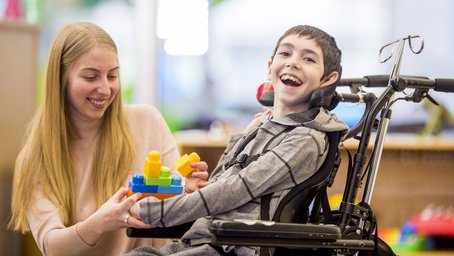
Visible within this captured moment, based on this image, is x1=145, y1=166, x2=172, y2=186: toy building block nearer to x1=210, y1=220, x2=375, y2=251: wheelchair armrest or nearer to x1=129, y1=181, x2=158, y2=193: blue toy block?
x1=129, y1=181, x2=158, y2=193: blue toy block

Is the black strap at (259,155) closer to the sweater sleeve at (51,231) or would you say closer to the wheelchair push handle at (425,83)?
the wheelchair push handle at (425,83)

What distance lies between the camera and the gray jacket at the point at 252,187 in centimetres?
196

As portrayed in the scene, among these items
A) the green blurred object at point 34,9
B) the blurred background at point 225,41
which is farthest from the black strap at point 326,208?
the green blurred object at point 34,9

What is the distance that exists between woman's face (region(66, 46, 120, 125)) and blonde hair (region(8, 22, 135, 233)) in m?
0.03

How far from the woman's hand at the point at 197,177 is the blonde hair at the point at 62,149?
15.1 inches

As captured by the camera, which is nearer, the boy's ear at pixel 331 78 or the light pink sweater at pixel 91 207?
the boy's ear at pixel 331 78

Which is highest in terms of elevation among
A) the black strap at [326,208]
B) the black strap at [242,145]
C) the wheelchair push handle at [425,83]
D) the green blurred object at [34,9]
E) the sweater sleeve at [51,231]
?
the green blurred object at [34,9]

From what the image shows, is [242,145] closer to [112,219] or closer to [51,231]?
[112,219]

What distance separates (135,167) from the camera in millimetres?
2545

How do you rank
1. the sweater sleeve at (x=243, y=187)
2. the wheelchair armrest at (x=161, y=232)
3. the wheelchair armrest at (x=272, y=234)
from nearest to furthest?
the wheelchair armrest at (x=272, y=234) → the sweater sleeve at (x=243, y=187) → the wheelchair armrest at (x=161, y=232)

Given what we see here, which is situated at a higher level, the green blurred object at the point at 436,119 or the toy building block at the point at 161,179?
the toy building block at the point at 161,179

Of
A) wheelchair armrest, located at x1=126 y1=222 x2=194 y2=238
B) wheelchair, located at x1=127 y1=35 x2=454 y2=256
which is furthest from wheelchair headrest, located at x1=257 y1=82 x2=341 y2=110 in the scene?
wheelchair armrest, located at x1=126 y1=222 x2=194 y2=238

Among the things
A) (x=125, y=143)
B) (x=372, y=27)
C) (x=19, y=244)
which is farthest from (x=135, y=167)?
(x=372, y=27)

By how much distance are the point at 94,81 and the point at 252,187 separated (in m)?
0.70
